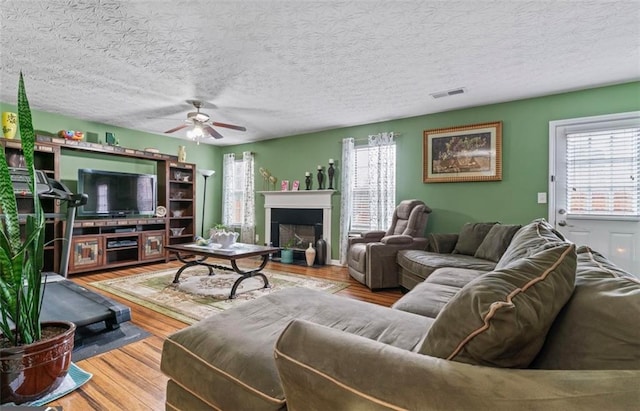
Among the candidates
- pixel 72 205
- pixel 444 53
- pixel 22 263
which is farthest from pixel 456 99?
pixel 72 205

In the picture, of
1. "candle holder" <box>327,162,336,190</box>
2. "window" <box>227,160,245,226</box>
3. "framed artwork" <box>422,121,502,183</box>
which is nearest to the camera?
"framed artwork" <box>422,121,502,183</box>

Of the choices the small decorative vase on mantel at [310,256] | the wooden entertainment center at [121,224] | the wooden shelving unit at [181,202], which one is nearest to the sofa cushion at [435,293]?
the small decorative vase on mantel at [310,256]

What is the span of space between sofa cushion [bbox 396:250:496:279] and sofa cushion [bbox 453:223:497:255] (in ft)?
0.37

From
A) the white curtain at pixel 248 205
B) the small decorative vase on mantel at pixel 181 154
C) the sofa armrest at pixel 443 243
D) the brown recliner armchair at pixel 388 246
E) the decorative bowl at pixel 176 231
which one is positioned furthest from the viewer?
the white curtain at pixel 248 205

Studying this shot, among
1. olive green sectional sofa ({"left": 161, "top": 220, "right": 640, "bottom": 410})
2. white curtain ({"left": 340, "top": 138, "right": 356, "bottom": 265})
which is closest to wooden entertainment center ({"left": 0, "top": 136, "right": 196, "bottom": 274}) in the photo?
white curtain ({"left": 340, "top": 138, "right": 356, "bottom": 265})

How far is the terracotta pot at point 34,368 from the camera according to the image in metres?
1.41

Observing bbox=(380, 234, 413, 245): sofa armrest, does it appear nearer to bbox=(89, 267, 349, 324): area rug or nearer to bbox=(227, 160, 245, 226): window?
bbox=(89, 267, 349, 324): area rug

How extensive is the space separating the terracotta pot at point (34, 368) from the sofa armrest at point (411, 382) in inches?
55.9

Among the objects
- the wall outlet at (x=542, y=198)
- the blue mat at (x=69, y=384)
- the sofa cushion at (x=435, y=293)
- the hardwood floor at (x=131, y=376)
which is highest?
the wall outlet at (x=542, y=198)

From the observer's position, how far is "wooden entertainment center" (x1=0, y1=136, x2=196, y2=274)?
4160 mm

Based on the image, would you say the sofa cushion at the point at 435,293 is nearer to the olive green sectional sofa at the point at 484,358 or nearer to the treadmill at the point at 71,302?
the olive green sectional sofa at the point at 484,358

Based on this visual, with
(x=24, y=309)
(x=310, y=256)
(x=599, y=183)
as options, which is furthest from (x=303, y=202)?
(x=24, y=309)

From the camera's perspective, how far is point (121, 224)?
4.76 meters

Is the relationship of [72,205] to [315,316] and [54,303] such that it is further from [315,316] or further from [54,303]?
[315,316]
